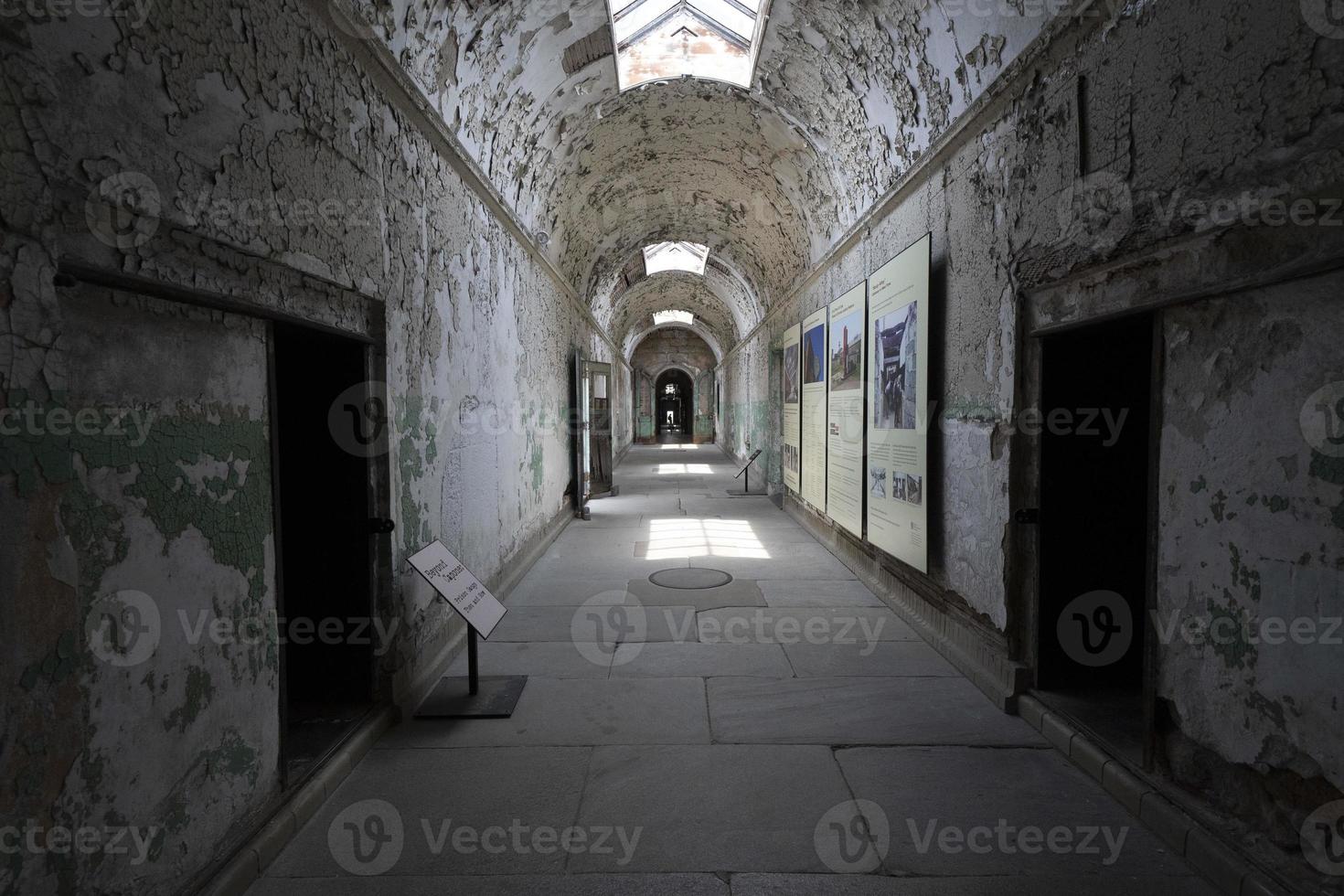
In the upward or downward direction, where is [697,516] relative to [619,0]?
downward

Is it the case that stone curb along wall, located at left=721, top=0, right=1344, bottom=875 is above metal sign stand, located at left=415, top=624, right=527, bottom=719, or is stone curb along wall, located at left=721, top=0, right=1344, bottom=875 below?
above

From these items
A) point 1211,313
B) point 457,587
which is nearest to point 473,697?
point 457,587

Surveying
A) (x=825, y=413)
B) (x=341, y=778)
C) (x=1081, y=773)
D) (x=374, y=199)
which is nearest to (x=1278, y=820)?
(x=1081, y=773)

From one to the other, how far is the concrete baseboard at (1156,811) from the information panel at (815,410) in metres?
4.77

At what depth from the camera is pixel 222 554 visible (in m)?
2.51

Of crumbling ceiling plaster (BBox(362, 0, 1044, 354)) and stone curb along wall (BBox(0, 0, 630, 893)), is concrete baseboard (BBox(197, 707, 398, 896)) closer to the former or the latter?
stone curb along wall (BBox(0, 0, 630, 893))

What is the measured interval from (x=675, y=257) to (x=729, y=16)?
32.8 feet

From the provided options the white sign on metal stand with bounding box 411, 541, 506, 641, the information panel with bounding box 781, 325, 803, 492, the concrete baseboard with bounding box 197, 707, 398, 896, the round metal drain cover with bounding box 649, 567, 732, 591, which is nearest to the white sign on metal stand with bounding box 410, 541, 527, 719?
the white sign on metal stand with bounding box 411, 541, 506, 641

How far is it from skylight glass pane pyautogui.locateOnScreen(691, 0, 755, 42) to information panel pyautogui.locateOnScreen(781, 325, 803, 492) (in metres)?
3.82

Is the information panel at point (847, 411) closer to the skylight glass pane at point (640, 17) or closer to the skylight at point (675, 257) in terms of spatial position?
the skylight glass pane at point (640, 17)

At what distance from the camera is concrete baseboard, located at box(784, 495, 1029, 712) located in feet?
13.3

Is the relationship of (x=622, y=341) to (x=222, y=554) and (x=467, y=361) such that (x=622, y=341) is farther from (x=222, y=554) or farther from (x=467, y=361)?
(x=222, y=554)

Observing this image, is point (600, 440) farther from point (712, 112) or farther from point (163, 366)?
point (163, 366)

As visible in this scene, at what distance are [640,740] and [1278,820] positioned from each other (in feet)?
8.32
